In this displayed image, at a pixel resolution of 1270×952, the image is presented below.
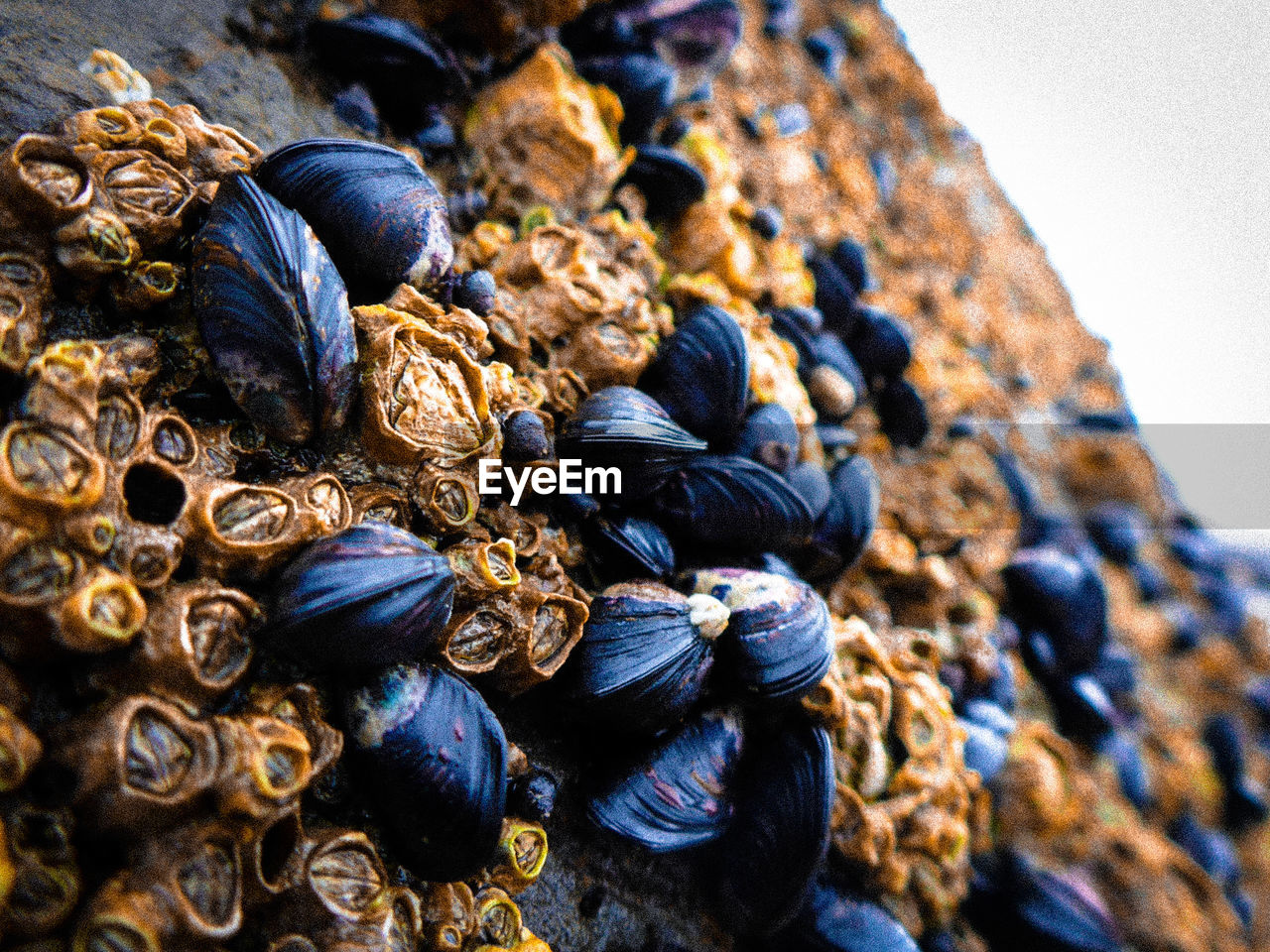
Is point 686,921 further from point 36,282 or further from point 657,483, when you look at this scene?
point 36,282

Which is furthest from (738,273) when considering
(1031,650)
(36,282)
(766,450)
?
(1031,650)

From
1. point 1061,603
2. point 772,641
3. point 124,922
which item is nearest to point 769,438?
point 772,641

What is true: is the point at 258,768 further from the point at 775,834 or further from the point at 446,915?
the point at 775,834

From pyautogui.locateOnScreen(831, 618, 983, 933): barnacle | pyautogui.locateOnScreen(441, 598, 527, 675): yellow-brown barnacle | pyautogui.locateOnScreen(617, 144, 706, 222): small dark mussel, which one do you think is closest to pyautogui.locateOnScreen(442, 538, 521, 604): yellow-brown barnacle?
pyautogui.locateOnScreen(441, 598, 527, 675): yellow-brown barnacle

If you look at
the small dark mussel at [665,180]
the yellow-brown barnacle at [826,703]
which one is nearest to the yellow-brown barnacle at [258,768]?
the yellow-brown barnacle at [826,703]

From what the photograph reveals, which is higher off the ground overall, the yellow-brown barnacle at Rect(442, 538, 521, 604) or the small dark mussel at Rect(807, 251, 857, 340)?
the small dark mussel at Rect(807, 251, 857, 340)

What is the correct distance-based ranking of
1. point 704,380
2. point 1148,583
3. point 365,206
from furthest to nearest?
point 1148,583, point 704,380, point 365,206

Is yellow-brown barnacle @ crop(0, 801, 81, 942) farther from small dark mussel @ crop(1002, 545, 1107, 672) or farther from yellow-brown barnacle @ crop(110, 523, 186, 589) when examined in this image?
small dark mussel @ crop(1002, 545, 1107, 672)
